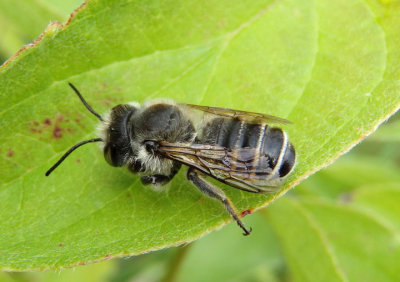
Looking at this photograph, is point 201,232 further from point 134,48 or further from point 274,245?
point 274,245

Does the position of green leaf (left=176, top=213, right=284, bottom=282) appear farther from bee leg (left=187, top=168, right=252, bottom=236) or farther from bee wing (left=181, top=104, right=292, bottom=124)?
bee wing (left=181, top=104, right=292, bottom=124)

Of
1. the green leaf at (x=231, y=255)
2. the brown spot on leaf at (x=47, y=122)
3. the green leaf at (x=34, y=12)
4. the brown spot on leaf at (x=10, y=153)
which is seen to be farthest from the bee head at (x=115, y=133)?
the green leaf at (x=231, y=255)

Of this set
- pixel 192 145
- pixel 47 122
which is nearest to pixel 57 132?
pixel 47 122

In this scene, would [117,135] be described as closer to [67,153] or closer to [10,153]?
[67,153]

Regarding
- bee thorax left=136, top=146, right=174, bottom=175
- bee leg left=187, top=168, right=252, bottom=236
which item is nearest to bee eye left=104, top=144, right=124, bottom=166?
bee thorax left=136, top=146, right=174, bottom=175

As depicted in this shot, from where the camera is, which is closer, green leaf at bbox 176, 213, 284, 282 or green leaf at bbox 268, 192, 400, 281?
green leaf at bbox 268, 192, 400, 281

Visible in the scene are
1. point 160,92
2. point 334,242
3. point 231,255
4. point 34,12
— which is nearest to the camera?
point 160,92

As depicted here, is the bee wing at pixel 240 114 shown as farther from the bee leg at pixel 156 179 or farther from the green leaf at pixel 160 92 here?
the bee leg at pixel 156 179
